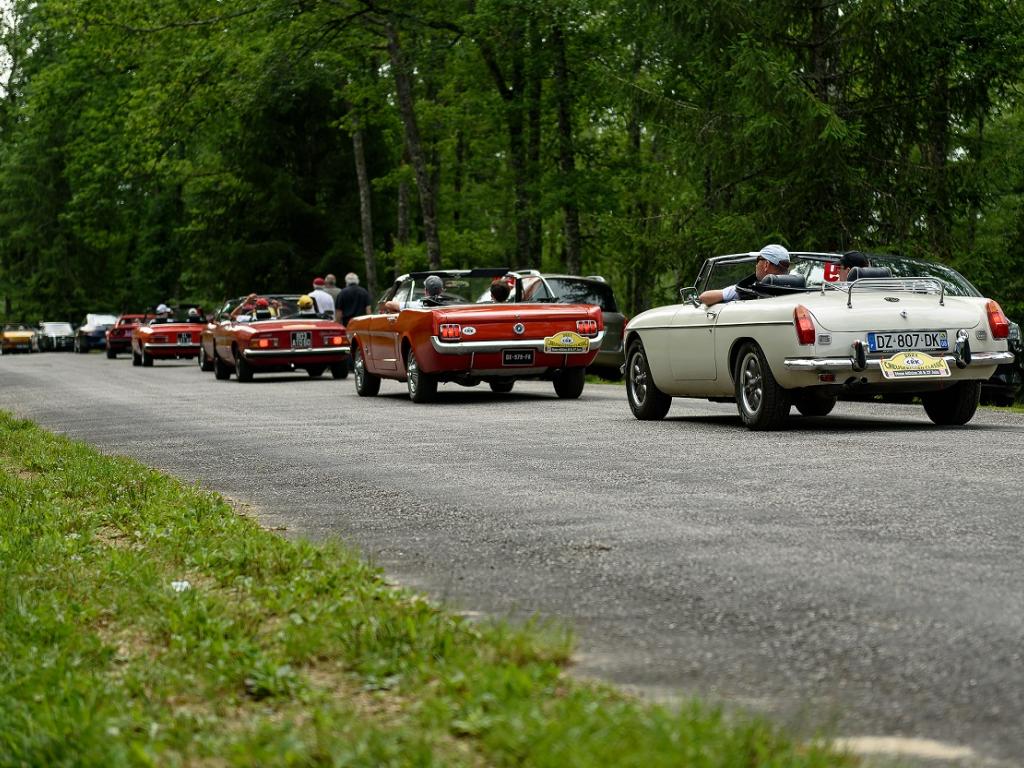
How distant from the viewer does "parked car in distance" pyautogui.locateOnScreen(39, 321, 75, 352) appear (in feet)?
239

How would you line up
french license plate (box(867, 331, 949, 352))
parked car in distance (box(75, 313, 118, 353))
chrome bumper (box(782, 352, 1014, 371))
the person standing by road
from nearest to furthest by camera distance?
chrome bumper (box(782, 352, 1014, 371)) → french license plate (box(867, 331, 949, 352)) → the person standing by road → parked car in distance (box(75, 313, 118, 353))

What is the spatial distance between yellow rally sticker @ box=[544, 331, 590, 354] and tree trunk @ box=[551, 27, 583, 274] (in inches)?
645

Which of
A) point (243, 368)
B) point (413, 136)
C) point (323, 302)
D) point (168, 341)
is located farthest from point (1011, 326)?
point (168, 341)

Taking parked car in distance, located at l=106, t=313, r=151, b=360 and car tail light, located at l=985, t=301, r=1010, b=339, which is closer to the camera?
car tail light, located at l=985, t=301, r=1010, b=339

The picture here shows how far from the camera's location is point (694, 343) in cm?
1422

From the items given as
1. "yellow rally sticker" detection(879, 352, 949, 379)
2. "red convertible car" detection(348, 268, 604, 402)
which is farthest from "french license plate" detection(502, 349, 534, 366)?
"yellow rally sticker" detection(879, 352, 949, 379)

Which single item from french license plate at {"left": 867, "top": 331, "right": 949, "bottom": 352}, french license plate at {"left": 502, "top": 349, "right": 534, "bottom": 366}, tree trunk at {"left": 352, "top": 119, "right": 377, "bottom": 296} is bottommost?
french license plate at {"left": 502, "top": 349, "right": 534, "bottom": 366}

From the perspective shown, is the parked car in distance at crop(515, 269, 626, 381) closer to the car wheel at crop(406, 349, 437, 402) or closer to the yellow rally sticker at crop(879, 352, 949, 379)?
the car wheel at crop(406, 349, 437, 402)

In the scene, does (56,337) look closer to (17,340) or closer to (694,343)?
(17,340)

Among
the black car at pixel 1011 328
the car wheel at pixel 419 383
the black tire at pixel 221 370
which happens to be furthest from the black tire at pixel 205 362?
the black car at pixel 1011 328

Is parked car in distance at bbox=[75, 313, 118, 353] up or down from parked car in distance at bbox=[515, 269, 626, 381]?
down

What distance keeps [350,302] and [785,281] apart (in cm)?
1854

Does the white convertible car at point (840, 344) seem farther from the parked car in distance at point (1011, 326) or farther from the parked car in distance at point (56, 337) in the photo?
the parked car in distance at point (56, 337)

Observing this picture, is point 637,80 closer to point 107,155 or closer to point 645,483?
point 645,483
